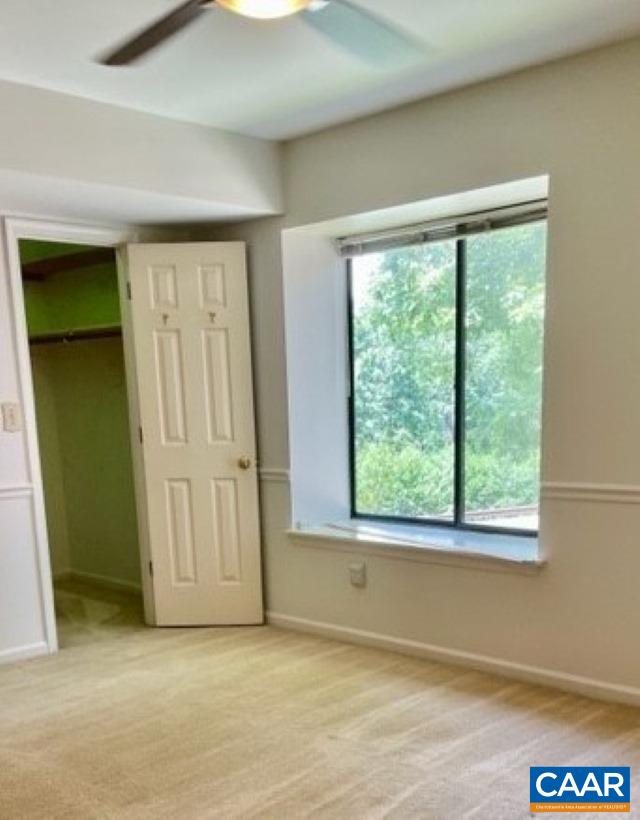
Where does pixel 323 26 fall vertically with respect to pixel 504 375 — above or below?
above

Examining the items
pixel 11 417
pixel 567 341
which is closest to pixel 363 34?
pixel 567 341

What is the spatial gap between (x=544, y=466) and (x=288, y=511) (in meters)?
1.45

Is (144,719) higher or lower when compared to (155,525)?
lower

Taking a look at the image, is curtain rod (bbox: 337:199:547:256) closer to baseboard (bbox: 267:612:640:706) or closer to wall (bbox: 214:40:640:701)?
wall (bbox: 214:40:640:701)

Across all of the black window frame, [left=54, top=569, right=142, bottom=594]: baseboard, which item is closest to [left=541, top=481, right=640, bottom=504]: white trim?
the black window frame

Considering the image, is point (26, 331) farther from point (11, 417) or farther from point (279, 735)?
point (279, 735)

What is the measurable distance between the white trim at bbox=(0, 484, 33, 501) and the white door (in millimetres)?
602

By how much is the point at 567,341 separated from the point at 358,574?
1.53 m

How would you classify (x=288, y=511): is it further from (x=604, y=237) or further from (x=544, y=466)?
(x=604, y=237)

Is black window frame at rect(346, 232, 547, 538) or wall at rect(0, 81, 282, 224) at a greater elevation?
wall at rect(0, 81, 282, 224)

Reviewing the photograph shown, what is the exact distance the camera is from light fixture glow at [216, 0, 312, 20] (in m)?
1.69

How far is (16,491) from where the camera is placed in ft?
10.6

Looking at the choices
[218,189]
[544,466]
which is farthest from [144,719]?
[218,189]

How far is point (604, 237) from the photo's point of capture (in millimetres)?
2494
